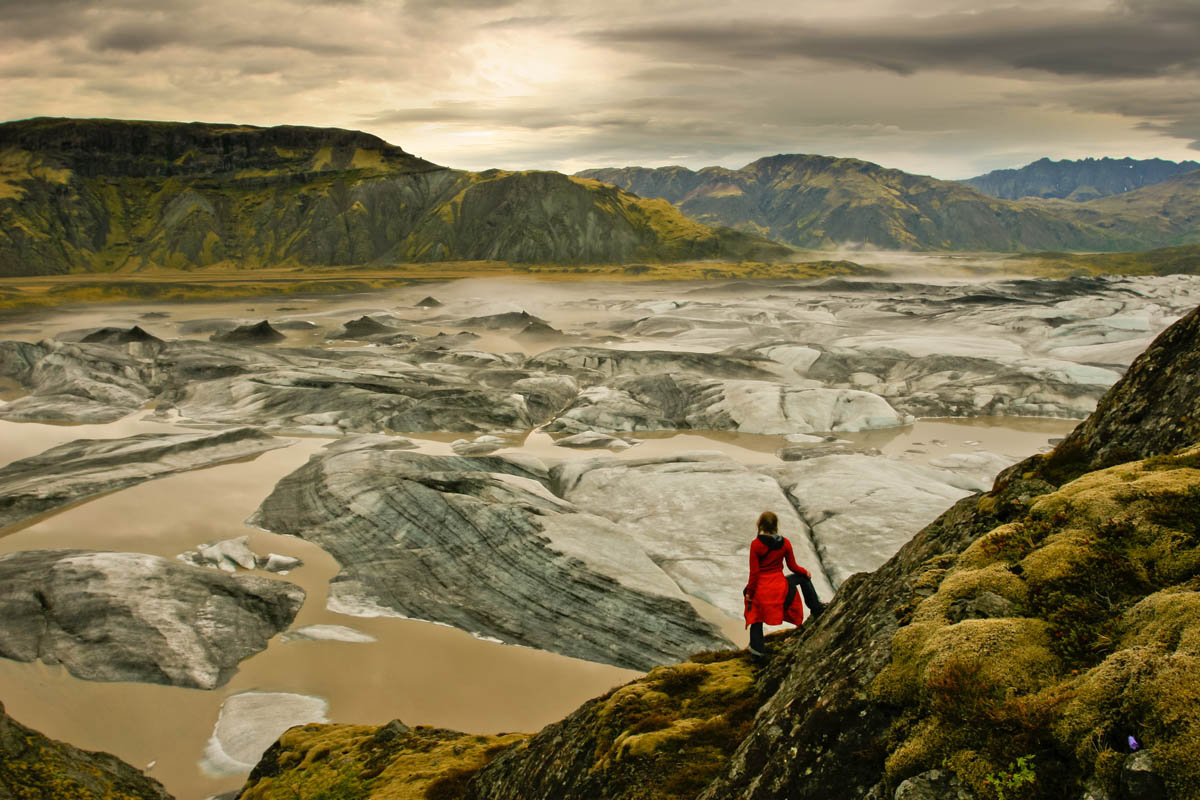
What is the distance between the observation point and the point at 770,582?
11.6 m

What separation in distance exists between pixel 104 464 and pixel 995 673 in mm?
44657

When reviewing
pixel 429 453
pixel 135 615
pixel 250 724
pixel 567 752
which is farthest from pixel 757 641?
pixel 429 453

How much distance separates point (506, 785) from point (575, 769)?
218 cm

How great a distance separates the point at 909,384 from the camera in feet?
208

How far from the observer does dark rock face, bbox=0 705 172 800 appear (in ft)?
44.3

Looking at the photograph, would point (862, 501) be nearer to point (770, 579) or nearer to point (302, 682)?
point (770, 579)

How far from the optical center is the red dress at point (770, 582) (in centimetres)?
1152

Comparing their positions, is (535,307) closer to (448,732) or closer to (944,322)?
(944,322)

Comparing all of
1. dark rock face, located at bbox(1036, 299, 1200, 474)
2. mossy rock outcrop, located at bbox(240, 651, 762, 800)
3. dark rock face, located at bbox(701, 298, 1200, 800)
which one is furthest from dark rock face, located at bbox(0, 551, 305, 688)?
dark rock face, located at bbox(1036, 299, 1200, 474)

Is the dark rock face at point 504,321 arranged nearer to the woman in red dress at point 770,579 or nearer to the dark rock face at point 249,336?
the dark rock face at point 249,336

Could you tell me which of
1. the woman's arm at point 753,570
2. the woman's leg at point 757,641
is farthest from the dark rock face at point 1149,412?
the woman's leg at point 757,641

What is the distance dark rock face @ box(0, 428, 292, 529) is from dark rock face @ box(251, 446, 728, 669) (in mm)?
9987

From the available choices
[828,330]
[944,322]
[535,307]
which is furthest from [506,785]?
[535,307]

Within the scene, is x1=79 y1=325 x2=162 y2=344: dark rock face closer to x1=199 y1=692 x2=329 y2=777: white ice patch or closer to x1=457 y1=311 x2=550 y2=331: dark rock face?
x1=457 y1=311 x2=550 y2=331: dark rock face
